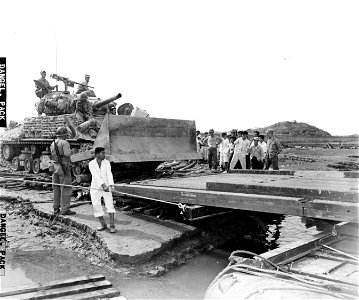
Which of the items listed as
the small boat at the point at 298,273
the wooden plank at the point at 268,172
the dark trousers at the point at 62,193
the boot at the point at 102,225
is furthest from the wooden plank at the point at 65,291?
the wooden plank at the point at 268,172

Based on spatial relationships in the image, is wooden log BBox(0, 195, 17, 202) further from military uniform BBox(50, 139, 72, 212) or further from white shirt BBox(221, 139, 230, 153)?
white shirt BBox(221, 139, 230, 153)

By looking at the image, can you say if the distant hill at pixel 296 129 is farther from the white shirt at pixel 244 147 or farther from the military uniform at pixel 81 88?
the white shirt at pixel 244 147

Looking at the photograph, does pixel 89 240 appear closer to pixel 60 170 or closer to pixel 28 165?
pixel 60 170

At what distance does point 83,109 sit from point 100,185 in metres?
6.33

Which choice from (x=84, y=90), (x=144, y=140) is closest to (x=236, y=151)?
(x=144, y=140)

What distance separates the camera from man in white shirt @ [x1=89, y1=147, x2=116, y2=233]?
5938 millimetres

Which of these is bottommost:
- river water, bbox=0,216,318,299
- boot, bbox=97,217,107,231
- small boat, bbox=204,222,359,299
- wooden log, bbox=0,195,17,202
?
river water, bbox=0,216,318,299

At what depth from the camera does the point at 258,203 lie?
4512 mm

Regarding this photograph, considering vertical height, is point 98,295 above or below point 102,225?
below

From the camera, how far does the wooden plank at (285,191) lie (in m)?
4.08

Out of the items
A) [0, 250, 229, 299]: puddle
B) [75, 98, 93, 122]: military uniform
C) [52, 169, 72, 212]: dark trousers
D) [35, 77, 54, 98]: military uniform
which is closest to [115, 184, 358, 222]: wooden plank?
[0, 250, 229, 299]: puddle

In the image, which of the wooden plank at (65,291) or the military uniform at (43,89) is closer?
the wooden plank at (65,291)

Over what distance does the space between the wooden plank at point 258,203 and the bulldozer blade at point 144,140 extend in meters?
2.76

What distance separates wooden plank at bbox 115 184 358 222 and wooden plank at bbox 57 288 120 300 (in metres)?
1.65
